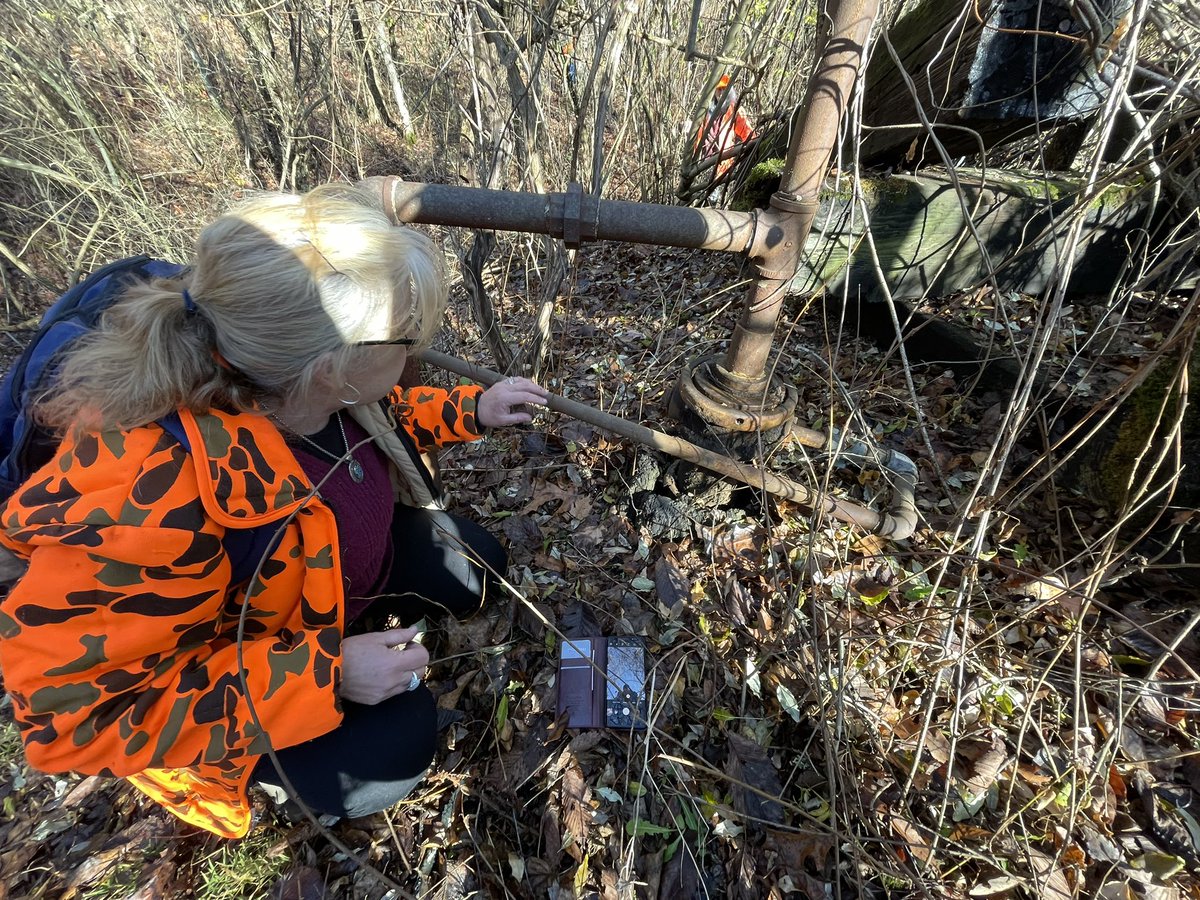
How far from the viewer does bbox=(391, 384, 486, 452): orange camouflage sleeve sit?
2.20 meters

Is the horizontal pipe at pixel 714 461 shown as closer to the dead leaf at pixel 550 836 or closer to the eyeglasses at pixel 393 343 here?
the eyeglasses at pixel 393 343

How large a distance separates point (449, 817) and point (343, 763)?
429mm

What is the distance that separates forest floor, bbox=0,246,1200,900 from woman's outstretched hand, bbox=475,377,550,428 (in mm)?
652

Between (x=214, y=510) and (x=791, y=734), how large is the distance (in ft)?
6.30

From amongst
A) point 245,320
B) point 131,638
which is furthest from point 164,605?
point 245,320

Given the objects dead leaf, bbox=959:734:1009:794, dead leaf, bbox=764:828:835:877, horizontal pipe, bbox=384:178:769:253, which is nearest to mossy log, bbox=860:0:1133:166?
horizontal pipe, bbox=384:178:769:253

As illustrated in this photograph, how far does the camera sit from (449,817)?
1888 millimetres

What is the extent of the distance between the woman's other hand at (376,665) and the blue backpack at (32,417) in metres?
0.41

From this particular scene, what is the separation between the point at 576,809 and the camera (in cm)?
181

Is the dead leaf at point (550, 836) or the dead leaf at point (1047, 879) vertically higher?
the dead leaf at point (1047, 879)

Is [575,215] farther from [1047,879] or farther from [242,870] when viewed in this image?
[242,870]

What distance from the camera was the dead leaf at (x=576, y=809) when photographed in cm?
174

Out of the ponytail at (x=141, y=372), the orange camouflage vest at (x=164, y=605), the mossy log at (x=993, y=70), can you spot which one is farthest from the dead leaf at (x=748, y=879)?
the mossy log at (x=993, y=70)

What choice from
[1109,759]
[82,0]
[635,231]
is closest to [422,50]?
[82,0]
